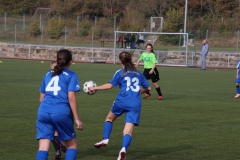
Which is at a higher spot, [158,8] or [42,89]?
[158,8]

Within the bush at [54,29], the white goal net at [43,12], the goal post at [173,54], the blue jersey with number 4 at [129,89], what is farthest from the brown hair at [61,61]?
the white goal net at [43,12]

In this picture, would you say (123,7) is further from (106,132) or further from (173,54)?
(106,132)

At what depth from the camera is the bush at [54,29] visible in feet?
160

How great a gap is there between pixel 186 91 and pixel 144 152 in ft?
36.9

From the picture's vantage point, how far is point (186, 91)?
20.1 m

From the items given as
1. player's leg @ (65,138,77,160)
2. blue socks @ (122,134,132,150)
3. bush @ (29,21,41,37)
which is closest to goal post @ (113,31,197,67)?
bush @ (29,21,41,37)

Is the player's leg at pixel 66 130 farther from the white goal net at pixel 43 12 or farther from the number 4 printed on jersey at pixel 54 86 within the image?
the white goal net at pixel 43 12

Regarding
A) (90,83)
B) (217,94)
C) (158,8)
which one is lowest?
(217,94)

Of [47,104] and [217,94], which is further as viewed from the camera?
[217,94]

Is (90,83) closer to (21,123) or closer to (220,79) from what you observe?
(21,123)

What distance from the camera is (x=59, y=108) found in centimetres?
671

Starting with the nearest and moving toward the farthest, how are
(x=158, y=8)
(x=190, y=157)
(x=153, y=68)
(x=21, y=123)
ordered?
(x=190, y=157)
(x=21, y=123)
(x=153, y=68)
(x=158, y=8)

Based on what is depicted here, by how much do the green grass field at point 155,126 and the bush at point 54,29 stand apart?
28.6 meters

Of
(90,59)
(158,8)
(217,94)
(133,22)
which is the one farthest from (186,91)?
(158,8)
